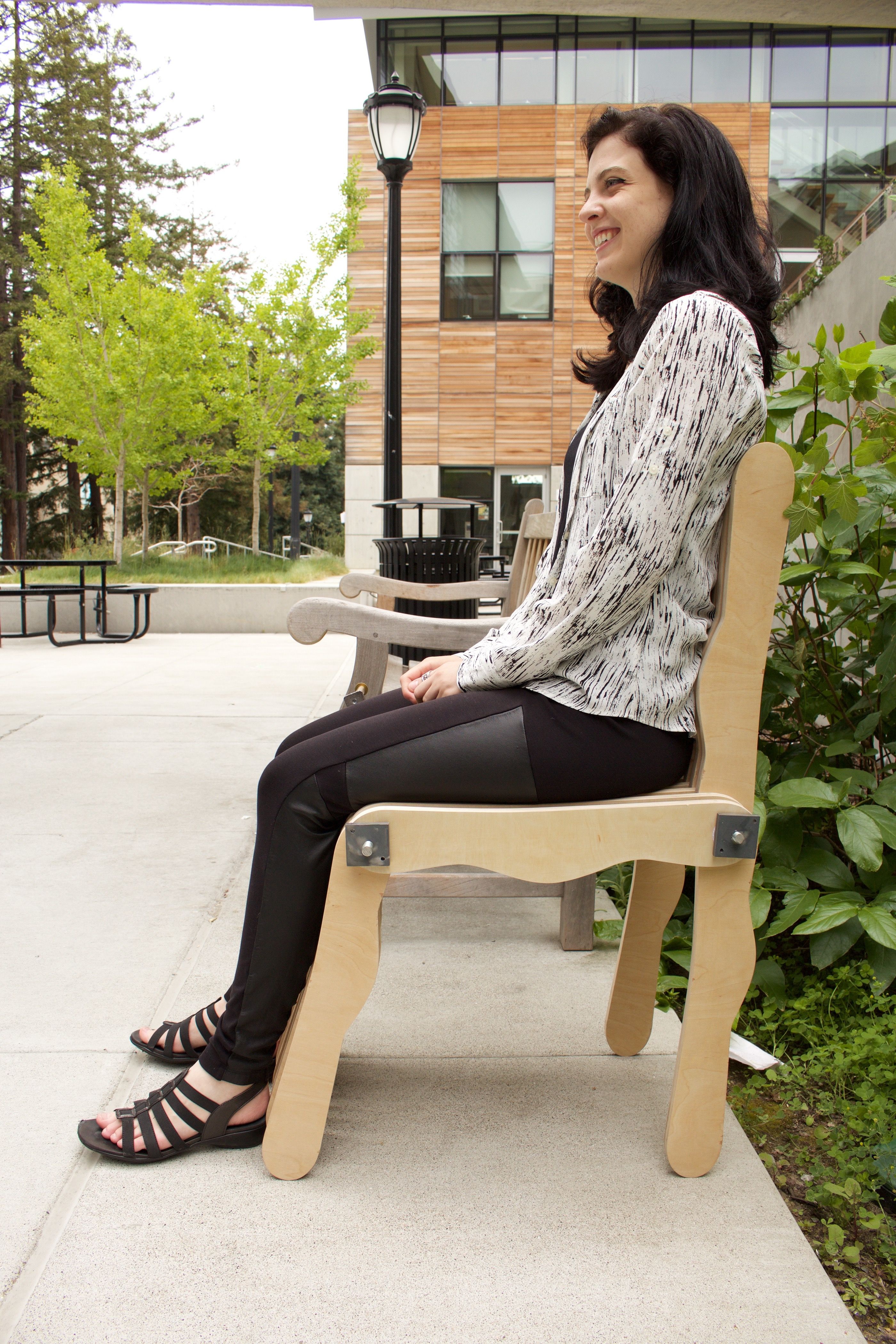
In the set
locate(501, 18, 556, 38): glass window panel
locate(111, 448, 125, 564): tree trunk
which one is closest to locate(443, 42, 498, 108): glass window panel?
locate(501, 18, 556, 38): glass window panel

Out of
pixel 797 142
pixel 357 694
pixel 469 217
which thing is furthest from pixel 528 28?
pixel 357 694

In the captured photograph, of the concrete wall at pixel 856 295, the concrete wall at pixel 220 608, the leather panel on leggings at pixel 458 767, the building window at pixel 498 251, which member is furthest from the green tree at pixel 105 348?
the leather panel on leggings at pixel 458 767

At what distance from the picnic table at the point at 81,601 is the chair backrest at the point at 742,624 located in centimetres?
951

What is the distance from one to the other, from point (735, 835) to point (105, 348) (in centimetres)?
1552

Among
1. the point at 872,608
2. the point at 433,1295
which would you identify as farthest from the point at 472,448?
the point at 433,1295

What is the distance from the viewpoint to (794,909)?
2088mm

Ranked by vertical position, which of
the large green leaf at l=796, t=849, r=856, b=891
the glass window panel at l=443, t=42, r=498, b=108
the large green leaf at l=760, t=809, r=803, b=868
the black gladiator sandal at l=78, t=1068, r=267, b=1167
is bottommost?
the black gladiator sandal at l=78, t=1068, r=267, b=1167

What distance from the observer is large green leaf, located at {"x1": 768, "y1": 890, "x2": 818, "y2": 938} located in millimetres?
2072

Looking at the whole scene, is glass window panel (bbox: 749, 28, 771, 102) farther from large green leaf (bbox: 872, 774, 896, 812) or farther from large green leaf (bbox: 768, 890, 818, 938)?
large green leaf (bbox: 768, 890, 818, 938)

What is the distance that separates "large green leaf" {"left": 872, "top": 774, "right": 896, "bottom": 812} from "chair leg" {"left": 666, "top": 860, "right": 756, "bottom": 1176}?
2.41 feet

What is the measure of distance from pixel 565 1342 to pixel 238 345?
18084mm

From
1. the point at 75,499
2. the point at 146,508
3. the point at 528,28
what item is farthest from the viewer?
the point at 75,499

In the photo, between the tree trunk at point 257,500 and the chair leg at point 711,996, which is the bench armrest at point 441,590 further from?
the tree trunk at point 257,500

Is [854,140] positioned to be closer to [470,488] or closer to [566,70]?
[566,70]
